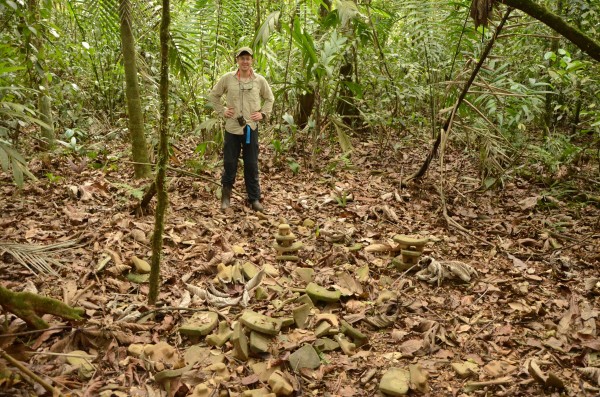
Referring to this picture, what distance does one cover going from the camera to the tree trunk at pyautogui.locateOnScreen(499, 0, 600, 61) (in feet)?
10.6

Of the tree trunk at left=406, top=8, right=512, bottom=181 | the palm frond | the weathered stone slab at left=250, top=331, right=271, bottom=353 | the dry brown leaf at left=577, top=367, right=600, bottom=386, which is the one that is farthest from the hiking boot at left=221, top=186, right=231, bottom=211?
the dry brown leaf at left=577, top=367, right=600, bottom=386

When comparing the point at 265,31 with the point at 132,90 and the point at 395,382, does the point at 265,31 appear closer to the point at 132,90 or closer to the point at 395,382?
the point at 132,90

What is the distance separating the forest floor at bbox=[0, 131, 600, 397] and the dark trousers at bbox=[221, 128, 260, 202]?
0.32 metres

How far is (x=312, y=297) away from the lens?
159 inches

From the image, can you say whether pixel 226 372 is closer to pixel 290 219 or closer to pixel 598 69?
pixel 290 219

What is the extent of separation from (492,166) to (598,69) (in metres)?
1.98

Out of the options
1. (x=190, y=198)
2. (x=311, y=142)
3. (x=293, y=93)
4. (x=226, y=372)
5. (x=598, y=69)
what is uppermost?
(x=598, y=69)

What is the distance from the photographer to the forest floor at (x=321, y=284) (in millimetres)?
3135

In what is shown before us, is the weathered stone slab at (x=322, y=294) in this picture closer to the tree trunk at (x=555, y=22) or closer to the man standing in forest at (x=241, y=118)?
the man standing in forest at (x=241, y=118)

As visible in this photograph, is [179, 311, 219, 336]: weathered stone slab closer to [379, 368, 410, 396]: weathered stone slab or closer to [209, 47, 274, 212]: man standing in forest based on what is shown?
[379, 368, 410, 396]: weathered stone slab

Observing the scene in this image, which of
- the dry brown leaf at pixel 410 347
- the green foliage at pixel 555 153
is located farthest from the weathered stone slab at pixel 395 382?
the green foliage at pixel 555 153

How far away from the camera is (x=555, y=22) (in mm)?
3270

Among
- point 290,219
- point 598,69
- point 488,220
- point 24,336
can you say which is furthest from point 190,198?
point 598,69

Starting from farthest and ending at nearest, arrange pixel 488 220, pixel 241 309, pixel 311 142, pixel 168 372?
pixel 311 142, pixel 488 220, pixel 241 309, pixel 168 372
